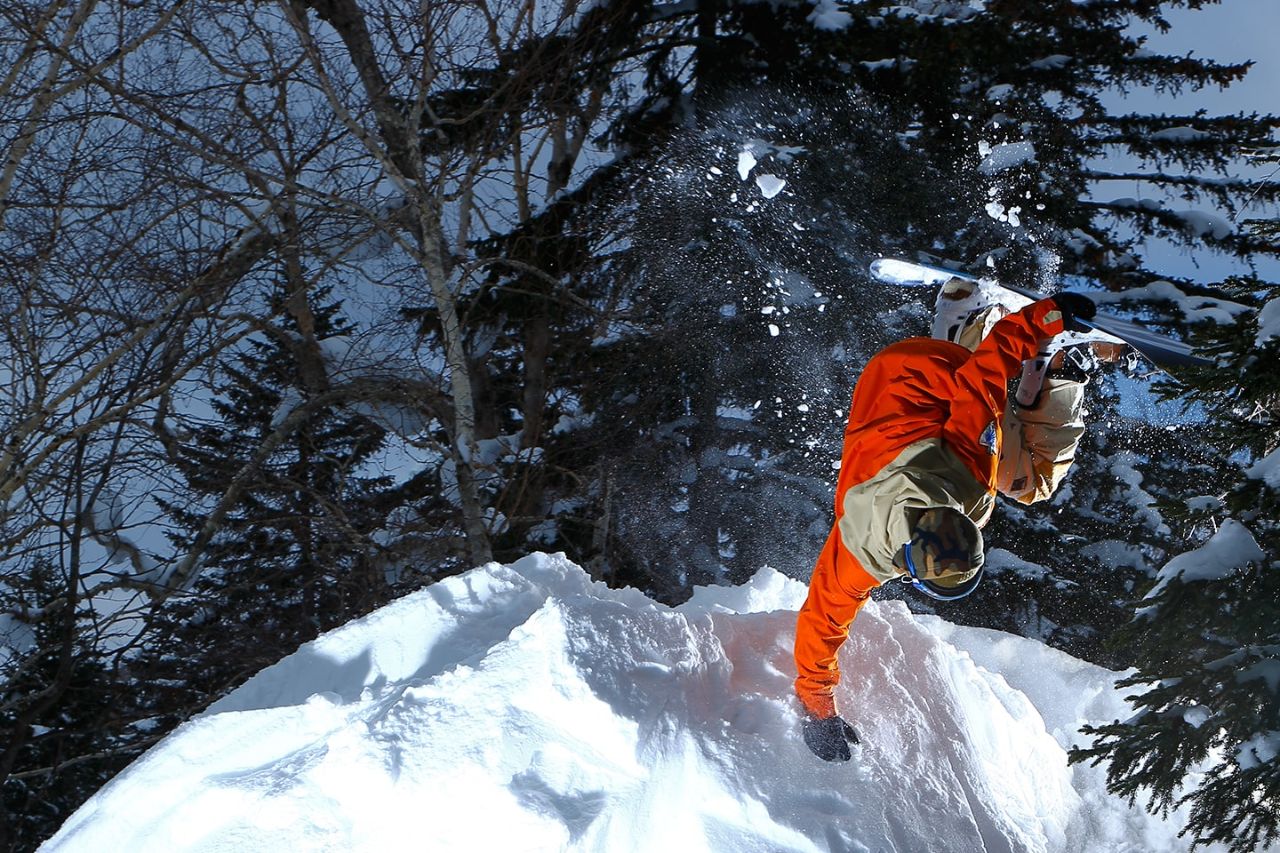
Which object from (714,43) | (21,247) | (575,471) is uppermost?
(714,43)

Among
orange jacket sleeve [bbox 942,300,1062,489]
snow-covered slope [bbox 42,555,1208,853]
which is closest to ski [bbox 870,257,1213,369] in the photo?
orange jacket sleeve [bbox 942,300,1062,489]

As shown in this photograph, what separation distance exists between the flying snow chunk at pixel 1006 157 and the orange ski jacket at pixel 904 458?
26.1 ft

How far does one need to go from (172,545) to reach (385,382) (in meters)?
3.04

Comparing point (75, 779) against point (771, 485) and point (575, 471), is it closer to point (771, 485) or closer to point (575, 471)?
point (575, 471)

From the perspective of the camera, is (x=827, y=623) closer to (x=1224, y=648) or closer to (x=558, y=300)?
(x=1224, y=648)

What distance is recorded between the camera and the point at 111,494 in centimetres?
876

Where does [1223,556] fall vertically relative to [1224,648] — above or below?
above

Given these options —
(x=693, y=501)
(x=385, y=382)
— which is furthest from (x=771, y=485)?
(x=385, y=382)

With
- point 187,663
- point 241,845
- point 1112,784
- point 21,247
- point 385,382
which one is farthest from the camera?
point 187,663

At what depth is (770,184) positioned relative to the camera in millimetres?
10445

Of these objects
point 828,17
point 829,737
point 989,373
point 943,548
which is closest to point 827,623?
point 829,737

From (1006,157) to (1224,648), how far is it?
8226 millimetres

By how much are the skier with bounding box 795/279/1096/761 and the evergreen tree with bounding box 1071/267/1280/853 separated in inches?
24.3

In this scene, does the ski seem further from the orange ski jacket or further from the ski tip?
the orange ski jacket
